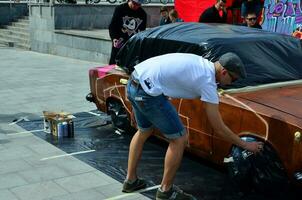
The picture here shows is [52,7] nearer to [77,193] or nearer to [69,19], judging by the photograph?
[69,19]

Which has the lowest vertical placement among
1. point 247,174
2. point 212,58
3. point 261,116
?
point 247,174

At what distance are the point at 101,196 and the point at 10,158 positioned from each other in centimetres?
158

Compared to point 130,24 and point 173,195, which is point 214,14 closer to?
point 130,24

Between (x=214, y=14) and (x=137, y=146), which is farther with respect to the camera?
(x=214, y=14)

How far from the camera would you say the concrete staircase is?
18464 mm

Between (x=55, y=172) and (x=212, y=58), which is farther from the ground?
(x=212, y=58)

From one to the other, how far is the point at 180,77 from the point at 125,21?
390 cm

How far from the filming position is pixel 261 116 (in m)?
4.05

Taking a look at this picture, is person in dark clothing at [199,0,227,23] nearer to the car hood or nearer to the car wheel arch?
the car hood

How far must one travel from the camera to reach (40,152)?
5.81 m

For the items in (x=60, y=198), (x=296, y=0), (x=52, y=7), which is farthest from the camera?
(x=52, y=7)

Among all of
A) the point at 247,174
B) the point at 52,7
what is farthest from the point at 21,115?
the point at 52,7

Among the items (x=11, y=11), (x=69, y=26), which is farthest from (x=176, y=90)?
(x=11, y=11)

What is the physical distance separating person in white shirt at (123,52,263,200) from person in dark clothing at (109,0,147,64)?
3.49m
